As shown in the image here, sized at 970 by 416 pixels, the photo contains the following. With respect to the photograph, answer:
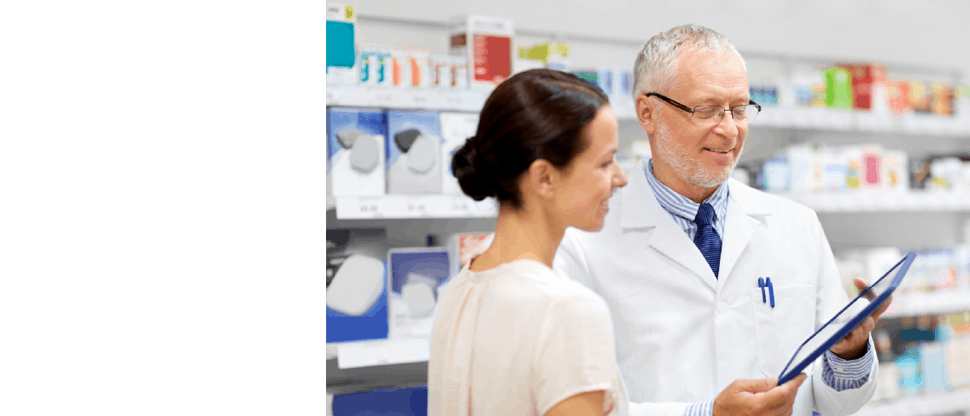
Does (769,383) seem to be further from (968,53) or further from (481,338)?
(968,53)

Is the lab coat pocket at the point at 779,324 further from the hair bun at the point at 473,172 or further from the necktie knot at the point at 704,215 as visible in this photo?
the hair bun at the point at 473,172

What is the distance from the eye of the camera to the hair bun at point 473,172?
1010mm

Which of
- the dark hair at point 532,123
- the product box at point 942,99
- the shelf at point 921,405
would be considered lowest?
the shelf at point 921,405

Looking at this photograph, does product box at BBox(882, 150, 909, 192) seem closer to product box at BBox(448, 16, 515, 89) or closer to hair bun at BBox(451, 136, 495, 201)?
product box at BBox(448, 16, 515, 89)

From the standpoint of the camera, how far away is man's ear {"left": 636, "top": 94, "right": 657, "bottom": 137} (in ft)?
5.06

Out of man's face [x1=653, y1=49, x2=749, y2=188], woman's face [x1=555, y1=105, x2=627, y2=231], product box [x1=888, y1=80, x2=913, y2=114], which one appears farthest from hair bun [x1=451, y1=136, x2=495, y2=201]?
product box [x1=888, y1=80, x2=913, y2=114]

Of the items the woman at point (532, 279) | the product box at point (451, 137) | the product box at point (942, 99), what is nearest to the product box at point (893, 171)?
the product box at point (942, 99)

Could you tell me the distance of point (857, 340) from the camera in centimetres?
137

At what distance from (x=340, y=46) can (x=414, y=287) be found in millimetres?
803

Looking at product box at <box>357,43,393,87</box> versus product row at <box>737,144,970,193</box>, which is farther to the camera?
product row at <box>737,144,970,193</box>

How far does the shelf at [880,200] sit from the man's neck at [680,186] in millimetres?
1581

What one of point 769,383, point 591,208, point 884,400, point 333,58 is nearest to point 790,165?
point 884,400

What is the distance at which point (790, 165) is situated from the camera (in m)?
3.12

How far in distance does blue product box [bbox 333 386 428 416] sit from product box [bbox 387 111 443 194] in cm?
63
